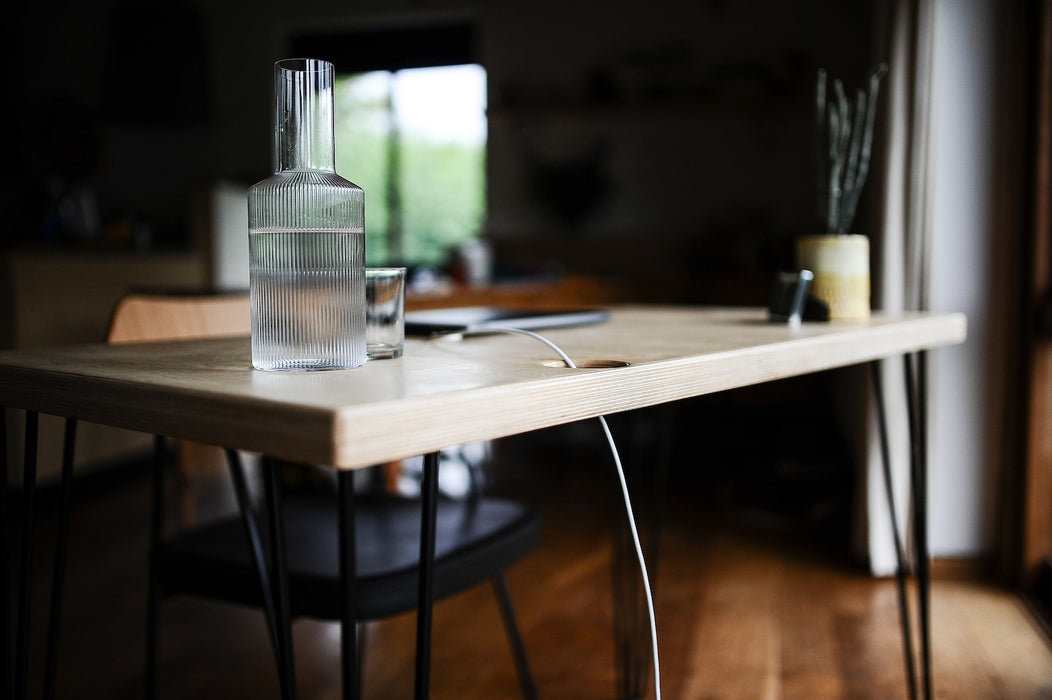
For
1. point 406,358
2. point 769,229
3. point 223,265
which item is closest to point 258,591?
point 406,358

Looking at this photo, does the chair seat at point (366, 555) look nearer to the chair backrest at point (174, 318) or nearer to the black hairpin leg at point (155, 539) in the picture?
the black hairpin leg at point (155, 539)

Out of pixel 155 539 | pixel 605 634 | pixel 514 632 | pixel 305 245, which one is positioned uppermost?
pixel 305 245

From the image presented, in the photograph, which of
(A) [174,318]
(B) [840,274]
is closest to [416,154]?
(A) [174,318]

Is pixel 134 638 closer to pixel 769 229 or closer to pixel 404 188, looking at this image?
pixel 769 229

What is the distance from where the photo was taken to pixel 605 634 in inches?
79.6

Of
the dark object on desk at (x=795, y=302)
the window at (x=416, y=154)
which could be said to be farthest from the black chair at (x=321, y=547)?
the window at (x=416, y=154)

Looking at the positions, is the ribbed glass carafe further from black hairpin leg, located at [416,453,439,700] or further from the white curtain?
the white curtain

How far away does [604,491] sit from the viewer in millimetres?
3457

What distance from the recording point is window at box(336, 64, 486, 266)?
5.13 meters

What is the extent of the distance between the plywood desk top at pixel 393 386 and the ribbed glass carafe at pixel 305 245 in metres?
0.03

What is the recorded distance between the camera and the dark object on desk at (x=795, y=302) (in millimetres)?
1256

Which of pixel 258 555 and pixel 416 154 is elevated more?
pixel 416 154

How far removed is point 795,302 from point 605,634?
1.06 metres

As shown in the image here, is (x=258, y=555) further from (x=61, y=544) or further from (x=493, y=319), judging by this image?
(x=493, y=319)
